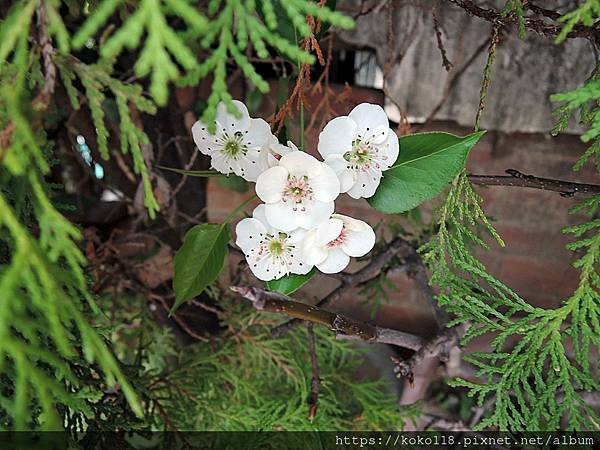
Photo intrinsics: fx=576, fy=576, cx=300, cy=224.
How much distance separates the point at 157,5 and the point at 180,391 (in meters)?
0.72

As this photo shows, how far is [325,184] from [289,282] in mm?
124

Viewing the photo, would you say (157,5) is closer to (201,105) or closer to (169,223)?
(169,223)

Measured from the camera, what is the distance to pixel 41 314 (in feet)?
1.51

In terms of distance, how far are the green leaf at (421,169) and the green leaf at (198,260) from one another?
168 millimetres

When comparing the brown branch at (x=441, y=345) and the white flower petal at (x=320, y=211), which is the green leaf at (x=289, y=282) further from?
the brown branch at (x=441, y=345)

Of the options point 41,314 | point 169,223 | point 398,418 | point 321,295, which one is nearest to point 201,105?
point 169,223

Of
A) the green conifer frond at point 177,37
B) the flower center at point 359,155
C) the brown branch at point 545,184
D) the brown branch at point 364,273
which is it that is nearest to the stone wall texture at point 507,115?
the brown branch at point 364,273

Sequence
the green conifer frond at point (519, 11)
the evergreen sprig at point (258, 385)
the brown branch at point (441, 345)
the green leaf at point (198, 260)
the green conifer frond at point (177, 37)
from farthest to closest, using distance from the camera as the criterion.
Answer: the evergreen sprig at point (258, 385) → the brown branch at point (441, 345) → the green leaf at point (198, 260) → the green conifer frond at point (519, 11) → the green conifer frond at point (177, 37)

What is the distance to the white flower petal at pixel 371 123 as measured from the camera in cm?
55

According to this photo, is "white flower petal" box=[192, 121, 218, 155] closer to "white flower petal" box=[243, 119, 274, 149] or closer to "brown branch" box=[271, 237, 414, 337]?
"white flower petal" box=[243, 119, 274, 149]

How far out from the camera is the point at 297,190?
51cm

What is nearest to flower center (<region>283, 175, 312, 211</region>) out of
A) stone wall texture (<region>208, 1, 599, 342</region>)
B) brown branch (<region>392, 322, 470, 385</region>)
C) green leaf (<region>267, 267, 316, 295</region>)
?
green leaf (<region>267, 267, 316, 295</region>)

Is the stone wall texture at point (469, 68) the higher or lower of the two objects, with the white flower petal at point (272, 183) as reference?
higher

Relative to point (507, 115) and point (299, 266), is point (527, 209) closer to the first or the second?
point (507, 115)
